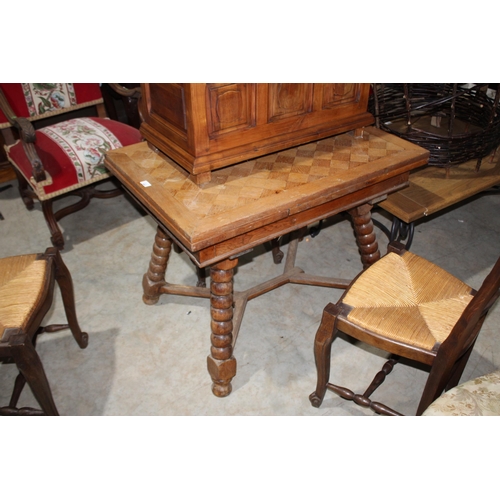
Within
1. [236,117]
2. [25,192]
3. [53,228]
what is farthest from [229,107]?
[25,192]

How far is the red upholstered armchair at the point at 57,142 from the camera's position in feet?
9.36

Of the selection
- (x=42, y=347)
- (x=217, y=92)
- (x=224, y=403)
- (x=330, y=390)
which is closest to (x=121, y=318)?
(x=42, y=347)

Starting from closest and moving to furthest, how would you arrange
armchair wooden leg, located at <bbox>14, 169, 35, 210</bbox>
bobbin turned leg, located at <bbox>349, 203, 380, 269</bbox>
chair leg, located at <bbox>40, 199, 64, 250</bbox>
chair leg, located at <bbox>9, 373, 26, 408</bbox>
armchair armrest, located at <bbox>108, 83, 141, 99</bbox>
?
chair leg, located at <bbox>9, 373, 26, 408</bbox>
bobbin turned leg, located at <bbox>349, 203, 380, 269</bbox>
chair leg, located at <bbox>40, 199, 64, 250</bbox>
armchair armrest, located at <bbox>108, 83, 141, 99</bbox>
armchair wooden leg, located at <bbox>14, 169, 35, 210</bbox>

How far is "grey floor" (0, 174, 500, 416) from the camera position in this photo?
2205mm

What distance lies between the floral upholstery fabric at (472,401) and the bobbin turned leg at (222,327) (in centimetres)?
86

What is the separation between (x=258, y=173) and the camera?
1.94m

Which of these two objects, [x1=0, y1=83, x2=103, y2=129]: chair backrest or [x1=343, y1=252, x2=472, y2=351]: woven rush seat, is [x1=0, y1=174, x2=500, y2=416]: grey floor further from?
[x1=0, y1=83, x2=103, y2=129]: chair backrest

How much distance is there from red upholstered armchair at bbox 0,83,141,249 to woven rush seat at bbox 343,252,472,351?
194 cm

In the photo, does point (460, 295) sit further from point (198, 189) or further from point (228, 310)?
point (198, 189)

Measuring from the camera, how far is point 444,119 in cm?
325

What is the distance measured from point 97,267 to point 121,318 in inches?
20.3

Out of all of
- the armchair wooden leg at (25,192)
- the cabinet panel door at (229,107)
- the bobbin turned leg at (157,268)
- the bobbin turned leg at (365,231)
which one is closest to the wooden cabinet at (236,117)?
the cabinet panel door at (229,107)

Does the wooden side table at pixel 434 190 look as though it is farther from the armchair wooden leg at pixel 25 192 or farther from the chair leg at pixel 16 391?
the armchair wooden leg at pixel 25 192

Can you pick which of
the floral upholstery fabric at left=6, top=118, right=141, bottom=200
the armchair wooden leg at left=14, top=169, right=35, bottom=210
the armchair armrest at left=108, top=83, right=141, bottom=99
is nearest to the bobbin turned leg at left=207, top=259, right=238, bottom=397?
the floral upholstery fabric at left=6, top=118, right=141, bottom=200
